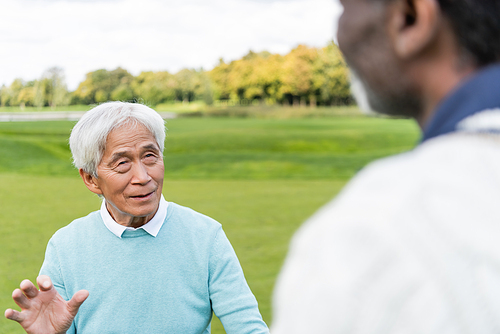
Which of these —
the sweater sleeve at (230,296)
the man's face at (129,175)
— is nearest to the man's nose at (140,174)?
the man's face at (129,175)

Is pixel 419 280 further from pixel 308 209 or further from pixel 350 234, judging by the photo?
pixel 308 209

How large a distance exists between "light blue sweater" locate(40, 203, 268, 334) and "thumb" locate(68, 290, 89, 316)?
0.26 meters

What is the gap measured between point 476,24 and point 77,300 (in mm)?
1354

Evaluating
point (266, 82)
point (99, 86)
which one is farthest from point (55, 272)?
point (266, 82)

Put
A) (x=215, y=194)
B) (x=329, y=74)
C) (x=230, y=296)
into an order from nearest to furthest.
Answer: (x=230, y=296) → (x=215, y=194) → (x=329, y=74)

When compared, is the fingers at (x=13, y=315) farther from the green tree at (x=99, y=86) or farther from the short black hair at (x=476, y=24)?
the green tree at (x=99, y=86)

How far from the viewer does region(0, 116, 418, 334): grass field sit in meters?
5.05

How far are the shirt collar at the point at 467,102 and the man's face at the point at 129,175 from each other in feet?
5.10

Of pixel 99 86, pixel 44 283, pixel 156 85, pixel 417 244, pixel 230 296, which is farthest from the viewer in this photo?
pixel 156 85

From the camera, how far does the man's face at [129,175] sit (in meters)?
1.94

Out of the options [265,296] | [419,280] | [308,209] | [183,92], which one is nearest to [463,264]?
[419,280]

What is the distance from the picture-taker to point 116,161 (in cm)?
197

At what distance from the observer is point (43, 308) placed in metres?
1.54

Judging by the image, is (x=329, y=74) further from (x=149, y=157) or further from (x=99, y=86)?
(x=149, y=157)
